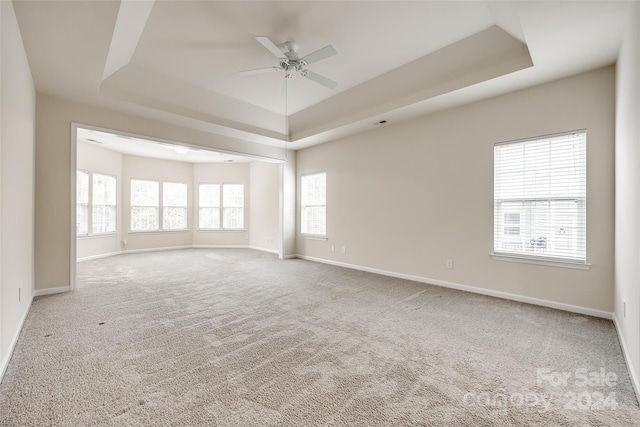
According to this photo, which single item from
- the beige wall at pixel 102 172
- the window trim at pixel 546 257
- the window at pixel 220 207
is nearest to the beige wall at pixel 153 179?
the beige wall at pixel 102 172

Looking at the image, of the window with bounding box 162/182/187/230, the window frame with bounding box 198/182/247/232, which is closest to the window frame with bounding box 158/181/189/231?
the window with bounding box 162/182/187/230

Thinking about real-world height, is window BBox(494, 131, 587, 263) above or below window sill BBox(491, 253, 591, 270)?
above

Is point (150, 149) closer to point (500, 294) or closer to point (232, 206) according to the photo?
point (232, 206)

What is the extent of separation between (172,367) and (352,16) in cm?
353

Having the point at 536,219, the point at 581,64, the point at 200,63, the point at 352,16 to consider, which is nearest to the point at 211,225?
the point at 200,63

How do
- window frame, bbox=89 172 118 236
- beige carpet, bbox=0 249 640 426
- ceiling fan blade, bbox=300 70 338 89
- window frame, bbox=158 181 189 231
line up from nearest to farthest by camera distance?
beige carpet, bbox=0 249 640 426 < ceiling fan blade, bbox=300 70 338 89 < window frame, bbox=89 172 118 236 < window frame, bbox=158 181 189 231

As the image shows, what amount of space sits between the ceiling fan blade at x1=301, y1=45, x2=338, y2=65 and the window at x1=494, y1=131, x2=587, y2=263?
2.57 meters

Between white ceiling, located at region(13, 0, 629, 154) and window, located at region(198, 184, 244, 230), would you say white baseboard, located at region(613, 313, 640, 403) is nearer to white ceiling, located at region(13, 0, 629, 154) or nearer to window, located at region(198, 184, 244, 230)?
white ceiling, located at region(13, 0, 629, 154)

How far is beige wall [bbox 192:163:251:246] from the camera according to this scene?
357 inches

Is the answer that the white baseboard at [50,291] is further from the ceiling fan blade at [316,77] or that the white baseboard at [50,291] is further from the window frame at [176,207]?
the window frame at [176,207]

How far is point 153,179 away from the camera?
8352 mm

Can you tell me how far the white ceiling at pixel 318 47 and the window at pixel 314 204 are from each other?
2086mm

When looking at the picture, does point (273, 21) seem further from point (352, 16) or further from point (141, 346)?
point (141, 346)

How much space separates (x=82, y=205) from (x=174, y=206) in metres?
2.49
